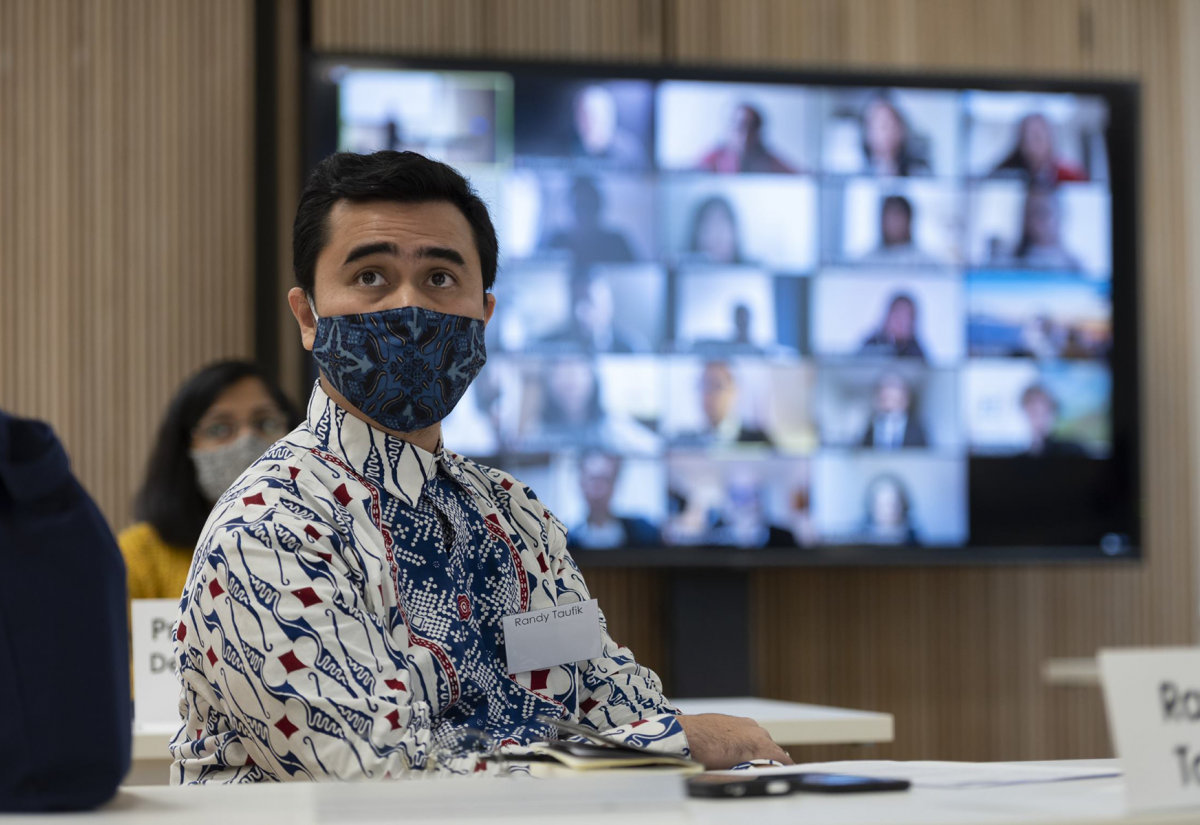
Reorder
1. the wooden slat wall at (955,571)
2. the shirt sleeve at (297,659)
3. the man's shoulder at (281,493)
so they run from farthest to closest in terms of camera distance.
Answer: the wooden slat wall at (955,571) → the man's shoulder at (281,493) → the shirt sleeve at (297,659)

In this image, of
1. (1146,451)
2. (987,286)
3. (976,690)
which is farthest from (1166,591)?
(987,286)

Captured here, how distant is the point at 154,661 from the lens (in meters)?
2.74

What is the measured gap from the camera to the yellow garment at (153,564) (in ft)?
11.8

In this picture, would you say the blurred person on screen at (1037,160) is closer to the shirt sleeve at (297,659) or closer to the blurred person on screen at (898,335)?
the blurred person on screen at (898,335)

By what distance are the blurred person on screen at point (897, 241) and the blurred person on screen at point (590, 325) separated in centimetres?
86

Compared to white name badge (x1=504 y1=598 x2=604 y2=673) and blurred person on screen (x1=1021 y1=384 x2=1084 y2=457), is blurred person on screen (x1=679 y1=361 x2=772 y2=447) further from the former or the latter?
white name badge (x1=504 y1=598 x2=604 y2=673)

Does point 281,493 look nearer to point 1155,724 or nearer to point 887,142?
point 1155,724

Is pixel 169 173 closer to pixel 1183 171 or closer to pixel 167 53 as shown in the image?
pixel 167 53

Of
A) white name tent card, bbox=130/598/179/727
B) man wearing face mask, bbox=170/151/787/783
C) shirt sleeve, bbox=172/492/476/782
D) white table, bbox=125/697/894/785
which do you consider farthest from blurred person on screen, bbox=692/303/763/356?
shirt sleeve, bbox=172/492/476/782

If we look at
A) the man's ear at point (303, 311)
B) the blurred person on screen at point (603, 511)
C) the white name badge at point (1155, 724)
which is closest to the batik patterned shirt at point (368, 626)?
the man's ear at point (303, 311)

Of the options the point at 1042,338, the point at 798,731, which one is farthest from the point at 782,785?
the point at 1042,338

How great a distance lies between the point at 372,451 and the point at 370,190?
0.35m

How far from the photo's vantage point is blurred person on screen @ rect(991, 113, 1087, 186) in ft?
15.0

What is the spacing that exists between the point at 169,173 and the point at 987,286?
107 inches
